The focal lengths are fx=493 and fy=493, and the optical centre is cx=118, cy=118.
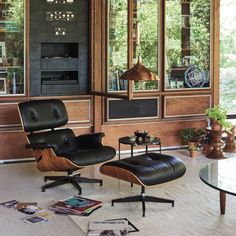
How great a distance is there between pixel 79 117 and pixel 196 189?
7.03ft

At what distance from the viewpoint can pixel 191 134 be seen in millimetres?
6777

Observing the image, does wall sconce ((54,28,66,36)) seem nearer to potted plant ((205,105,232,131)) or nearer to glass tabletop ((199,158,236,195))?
potted plant ((205,105,232,131))

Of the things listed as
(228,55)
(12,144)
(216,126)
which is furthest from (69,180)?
(228,55)

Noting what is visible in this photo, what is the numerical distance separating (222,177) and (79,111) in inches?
115

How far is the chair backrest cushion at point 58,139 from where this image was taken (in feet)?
16.5

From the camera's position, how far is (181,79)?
7035 mm

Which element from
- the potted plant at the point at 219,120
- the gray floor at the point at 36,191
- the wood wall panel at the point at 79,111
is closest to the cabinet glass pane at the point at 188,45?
the potted plant at the point at 219,120

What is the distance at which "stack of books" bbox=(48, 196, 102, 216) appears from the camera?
4.21m

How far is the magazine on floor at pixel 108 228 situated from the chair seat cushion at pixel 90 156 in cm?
83

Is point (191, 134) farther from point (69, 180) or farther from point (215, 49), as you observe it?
point (69, 180)

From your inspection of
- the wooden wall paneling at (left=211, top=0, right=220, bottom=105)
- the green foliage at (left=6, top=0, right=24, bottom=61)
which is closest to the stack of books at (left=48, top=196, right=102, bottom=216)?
the green foliage at (left=6, top=0, right=24, bottom=61)

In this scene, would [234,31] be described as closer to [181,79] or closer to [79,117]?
[181,79]

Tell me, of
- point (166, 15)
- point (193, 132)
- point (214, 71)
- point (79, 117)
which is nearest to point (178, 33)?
point (166, 15)

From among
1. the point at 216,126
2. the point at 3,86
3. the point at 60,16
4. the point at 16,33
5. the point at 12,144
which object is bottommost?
the point at 12,144
